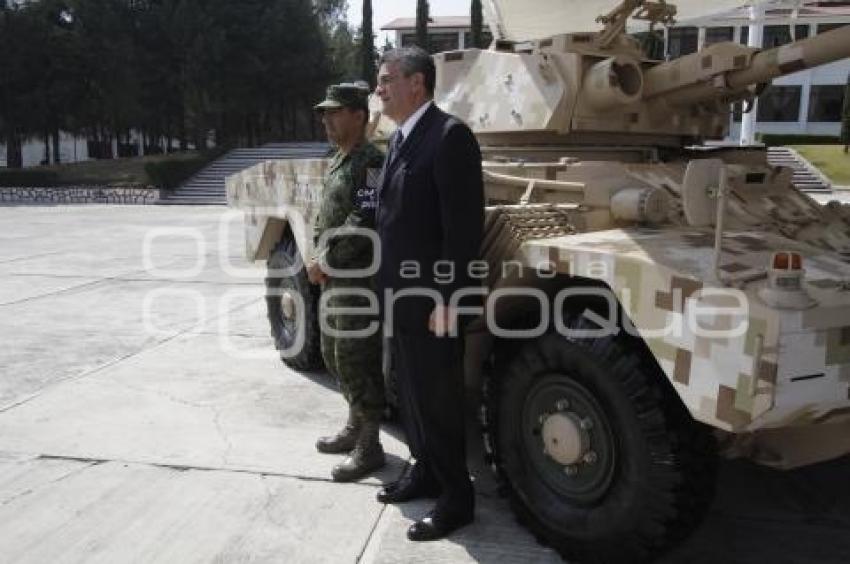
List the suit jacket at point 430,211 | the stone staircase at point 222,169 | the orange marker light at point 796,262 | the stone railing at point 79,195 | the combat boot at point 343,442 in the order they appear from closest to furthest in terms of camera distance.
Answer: the orange marker light at point 796,262
the suit jacket at point 430,211
the combat boot at point 343,442
the stone railing at point 79,195
the stone staircase at point 222,169

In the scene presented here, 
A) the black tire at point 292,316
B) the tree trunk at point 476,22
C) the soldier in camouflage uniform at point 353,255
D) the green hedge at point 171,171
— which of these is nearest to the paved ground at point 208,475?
the black tire at point 292,316

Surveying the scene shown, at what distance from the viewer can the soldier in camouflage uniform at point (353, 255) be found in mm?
3863

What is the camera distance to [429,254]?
3188mm

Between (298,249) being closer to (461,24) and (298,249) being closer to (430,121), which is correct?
(430,121)

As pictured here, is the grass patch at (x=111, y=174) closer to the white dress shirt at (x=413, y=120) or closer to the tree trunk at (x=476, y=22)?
the tree trunk at (x=476, y=22)

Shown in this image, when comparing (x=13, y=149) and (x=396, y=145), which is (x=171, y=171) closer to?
(x=13, y=149)

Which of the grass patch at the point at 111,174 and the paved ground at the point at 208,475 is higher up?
the grass patch at the point at 111,174

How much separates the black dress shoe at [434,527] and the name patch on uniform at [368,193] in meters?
1.36

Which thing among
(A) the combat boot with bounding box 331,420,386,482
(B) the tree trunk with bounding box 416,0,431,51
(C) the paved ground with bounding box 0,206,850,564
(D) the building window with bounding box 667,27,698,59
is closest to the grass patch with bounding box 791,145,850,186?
(D) the building window with bounding box 667,27,698,59

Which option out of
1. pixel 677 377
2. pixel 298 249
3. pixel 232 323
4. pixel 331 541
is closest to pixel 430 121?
pixel 677 377

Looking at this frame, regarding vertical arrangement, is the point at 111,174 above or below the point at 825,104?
below

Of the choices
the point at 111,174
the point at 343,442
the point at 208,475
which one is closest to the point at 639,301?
the point at 343,442

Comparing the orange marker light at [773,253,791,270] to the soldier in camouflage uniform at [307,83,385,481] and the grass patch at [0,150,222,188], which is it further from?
the grass patch at [0,150,222,188]

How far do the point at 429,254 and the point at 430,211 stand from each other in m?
0.16
